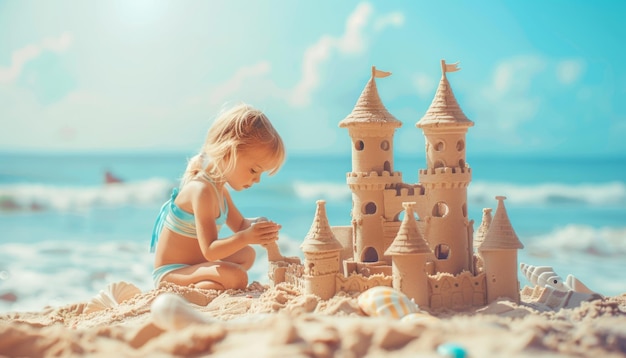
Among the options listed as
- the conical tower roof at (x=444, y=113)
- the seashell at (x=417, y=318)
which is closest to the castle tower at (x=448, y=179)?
the conical tower roof at (x=444, y=113)

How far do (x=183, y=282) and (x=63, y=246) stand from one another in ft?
42.0

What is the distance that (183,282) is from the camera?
20.7ft

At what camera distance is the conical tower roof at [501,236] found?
5.38 m

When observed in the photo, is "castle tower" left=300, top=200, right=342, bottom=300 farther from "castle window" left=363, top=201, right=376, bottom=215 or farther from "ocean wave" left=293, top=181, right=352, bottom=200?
"ocean wave" left=293, top=181, right=352, bottom=200

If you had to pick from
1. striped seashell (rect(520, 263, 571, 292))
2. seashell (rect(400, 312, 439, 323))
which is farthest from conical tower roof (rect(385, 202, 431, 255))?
striped seashell (rect(520, 263, 571, 292))

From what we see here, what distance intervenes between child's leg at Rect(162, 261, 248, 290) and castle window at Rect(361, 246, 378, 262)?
1195 mm

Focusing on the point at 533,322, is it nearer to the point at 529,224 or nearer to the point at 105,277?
the point at 105,277

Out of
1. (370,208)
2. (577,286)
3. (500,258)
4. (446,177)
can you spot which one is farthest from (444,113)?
(577,286)

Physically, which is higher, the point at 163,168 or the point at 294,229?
the point at 163,168

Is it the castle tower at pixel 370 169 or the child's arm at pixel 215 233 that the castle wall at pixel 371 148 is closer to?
the castle tower at pixel 370 169

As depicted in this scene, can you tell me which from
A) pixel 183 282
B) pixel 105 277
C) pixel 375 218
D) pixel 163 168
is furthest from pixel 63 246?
pixel 163 168

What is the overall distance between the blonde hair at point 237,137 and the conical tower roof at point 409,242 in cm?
163

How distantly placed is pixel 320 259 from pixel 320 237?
178 millimetres

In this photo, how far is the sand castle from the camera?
537cm
